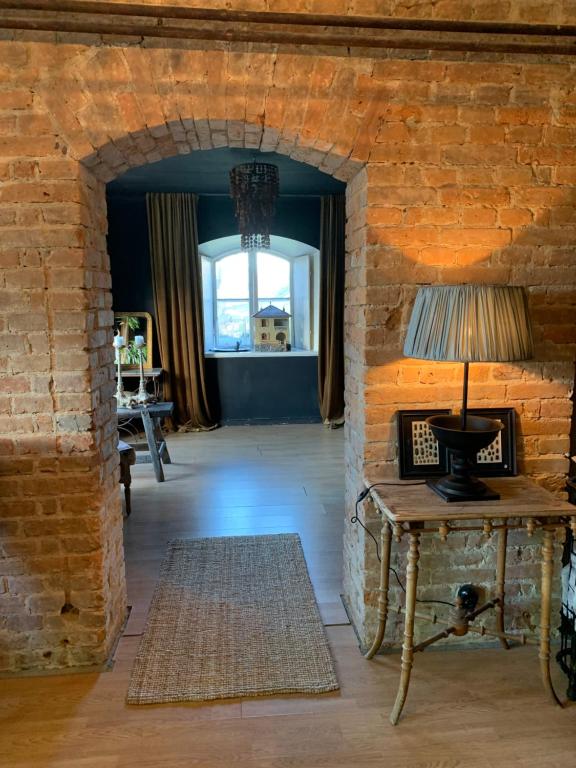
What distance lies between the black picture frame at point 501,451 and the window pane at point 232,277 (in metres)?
4.91

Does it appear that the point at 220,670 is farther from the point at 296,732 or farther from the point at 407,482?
the point at 407,482

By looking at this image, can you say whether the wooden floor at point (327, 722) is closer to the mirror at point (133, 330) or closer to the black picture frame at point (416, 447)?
the black picture frame at point (416, 447)

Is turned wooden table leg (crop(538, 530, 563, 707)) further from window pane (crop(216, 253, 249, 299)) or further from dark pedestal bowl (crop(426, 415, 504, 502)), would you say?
window pane (crop(216, 253, 249, 299))

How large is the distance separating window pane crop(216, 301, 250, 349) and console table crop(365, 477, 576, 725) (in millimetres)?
4872

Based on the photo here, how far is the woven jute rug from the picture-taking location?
82.9 inches

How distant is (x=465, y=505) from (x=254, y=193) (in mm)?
3517

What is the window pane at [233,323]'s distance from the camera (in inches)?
267

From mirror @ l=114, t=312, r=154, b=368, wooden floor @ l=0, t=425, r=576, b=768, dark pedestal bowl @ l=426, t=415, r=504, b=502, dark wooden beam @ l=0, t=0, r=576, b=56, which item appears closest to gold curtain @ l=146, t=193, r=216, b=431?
mirror @ l=114, t=312, r=154, b=368

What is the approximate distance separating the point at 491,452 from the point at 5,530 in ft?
6.41

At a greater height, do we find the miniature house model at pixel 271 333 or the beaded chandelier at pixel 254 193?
the beaded chandelier at pixel 254 193

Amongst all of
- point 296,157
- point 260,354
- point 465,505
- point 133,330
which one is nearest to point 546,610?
point 465,505

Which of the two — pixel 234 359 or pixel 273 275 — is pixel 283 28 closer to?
pixel 234 359

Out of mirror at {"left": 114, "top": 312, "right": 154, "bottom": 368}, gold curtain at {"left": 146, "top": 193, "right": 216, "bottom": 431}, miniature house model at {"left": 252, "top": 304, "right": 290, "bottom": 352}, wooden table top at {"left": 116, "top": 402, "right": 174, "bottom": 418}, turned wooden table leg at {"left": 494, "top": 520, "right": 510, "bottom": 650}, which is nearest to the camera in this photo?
turned wooden table leg at {"left": 494, "top": 520, "right": 510, "bottom": 650}

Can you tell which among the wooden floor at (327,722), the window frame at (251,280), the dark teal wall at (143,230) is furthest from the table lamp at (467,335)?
the window frame at (251,280)
